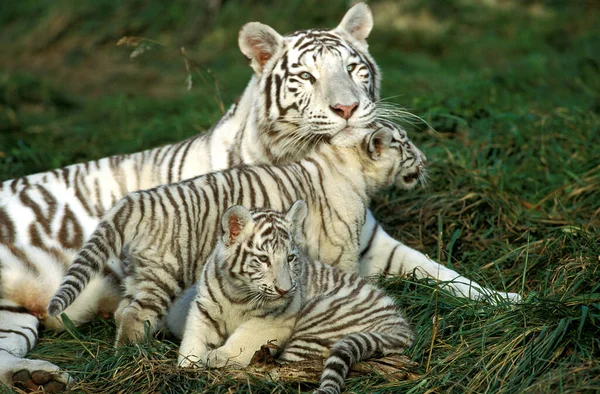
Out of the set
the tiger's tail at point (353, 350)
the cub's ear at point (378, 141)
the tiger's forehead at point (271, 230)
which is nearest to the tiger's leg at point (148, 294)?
the tiger's forehead at point (271, 230)

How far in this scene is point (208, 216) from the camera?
353 centimetres

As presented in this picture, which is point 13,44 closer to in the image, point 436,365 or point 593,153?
point 593,153

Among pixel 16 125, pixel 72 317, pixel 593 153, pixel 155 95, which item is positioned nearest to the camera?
pixel 72 317

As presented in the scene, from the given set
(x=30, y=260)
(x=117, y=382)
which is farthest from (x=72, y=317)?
(x=117, y=382)

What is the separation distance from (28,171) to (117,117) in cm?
207

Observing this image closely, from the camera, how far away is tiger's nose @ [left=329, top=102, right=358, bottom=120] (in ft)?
12.2

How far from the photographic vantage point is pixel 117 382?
10.2ft

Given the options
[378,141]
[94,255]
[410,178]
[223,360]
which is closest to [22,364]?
[94,255]

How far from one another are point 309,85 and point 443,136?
186cm

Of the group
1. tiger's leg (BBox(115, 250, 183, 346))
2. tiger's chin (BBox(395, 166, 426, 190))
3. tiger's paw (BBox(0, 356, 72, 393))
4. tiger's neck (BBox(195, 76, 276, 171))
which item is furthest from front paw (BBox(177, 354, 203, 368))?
tiger's chin (BBox(395, 166, 426, 190))

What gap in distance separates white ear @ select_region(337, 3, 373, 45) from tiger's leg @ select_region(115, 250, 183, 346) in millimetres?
1578

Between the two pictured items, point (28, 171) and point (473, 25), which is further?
point (473, 25)

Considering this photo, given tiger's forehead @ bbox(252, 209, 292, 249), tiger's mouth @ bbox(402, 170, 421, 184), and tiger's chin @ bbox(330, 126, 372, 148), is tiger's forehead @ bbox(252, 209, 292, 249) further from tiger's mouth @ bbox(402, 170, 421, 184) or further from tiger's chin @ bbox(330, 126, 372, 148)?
tiger's mouth @ bbox(402, 170, 421, 184)

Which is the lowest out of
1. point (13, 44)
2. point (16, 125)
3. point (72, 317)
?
point (13, 44)
